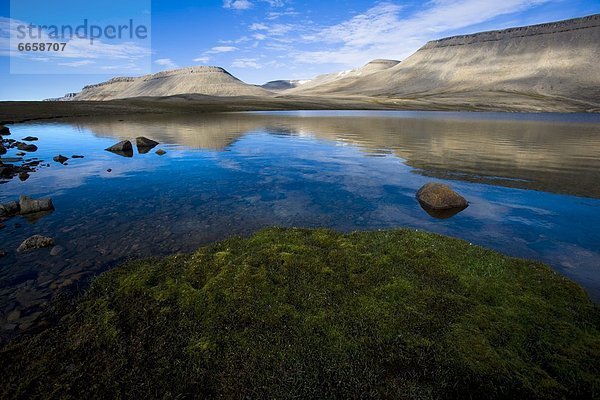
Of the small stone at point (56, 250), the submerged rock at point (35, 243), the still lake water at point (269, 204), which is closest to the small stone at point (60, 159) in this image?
the still lake water at point (269, 204)

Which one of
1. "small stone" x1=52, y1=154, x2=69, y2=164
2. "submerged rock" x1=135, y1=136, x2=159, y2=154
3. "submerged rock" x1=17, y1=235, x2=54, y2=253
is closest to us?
"submerged rock" x1=17, y1=235, x2=54, y2=253

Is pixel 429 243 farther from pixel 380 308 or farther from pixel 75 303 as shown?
pixel 75 303

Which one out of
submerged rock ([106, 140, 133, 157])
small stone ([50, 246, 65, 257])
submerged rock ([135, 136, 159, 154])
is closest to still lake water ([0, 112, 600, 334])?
small stone ([50, 246, 65, 257])

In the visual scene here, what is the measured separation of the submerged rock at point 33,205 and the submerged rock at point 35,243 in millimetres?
4700

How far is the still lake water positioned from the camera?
1110 centimetres

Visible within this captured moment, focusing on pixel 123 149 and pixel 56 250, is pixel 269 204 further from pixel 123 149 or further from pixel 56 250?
pixel 123 149

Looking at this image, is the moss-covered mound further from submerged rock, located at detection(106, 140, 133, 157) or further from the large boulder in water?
submerged rock, located at detection(106, 140, 133, 157)

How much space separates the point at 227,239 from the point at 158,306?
14.4 ft

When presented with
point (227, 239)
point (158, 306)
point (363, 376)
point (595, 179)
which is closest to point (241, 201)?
point (227, 239)

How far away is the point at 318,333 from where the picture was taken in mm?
7031

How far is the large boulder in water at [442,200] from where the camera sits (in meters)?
16.8

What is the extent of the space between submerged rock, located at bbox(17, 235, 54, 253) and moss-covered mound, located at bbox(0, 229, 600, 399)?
4383 mm

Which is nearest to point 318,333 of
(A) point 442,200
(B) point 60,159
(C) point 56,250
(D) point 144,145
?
(C) point 56,250

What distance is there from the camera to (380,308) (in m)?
7.76
